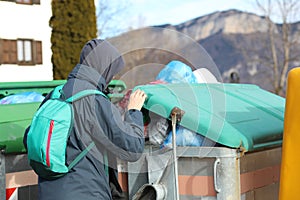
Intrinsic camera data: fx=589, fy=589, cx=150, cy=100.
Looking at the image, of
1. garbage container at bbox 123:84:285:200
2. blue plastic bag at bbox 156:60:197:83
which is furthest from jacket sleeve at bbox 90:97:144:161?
blue plastic bag at bbox 156:60:197:83

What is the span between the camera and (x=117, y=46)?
3080mm

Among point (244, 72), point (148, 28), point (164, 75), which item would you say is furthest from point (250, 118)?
point (244, 72)

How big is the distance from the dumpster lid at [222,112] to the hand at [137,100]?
19 cm

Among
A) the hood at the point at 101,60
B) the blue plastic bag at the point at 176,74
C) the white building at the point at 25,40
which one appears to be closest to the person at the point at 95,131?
the hood at the point at 101,60

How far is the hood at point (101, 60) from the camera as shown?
2.96 metres

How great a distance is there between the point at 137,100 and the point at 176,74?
0.69 metres

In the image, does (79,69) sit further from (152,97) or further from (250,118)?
(250,118)

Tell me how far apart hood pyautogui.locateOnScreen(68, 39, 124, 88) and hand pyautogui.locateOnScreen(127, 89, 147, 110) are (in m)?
0.17

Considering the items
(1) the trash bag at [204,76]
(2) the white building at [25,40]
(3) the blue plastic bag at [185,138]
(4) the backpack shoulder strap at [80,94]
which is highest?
(2) the white building at [25,40]

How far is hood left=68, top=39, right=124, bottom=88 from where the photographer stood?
2.96 meters

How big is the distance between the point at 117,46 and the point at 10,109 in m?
0.91

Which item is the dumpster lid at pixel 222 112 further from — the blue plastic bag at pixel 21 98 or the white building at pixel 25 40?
the white building at pixel 25 40

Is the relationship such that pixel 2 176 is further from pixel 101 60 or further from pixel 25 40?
pixel 25 40

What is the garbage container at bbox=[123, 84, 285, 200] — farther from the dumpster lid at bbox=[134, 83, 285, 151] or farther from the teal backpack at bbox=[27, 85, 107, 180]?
→ the teal backpack at bbox=[27, 85, 107, 180]
